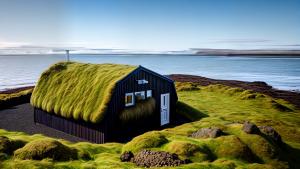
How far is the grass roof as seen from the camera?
1015 inches

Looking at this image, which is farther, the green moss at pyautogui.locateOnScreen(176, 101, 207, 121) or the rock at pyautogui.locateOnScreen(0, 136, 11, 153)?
the green moss at pyautogui.locateOnScreen(176, 101, 207, 121)

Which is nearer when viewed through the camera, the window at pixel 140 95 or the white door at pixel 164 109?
the window at pixel 140 95

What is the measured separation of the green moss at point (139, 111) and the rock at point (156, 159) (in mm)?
9250

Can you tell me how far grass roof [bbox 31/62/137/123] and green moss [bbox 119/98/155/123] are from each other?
2278mm

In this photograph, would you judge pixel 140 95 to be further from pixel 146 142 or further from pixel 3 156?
pixel 3 156

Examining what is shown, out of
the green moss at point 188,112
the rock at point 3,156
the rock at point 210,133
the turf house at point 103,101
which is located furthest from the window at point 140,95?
the rock at point 3,156

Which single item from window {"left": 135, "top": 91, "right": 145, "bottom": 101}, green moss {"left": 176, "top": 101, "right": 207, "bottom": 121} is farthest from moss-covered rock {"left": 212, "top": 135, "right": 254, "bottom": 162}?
green moss {"left": 176, "top": 101, "right": 207, "bottom": 121}

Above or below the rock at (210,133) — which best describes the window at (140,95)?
above

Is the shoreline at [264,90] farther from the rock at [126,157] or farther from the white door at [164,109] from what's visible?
the rock at [126,157]

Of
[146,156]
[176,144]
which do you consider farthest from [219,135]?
[146,156]

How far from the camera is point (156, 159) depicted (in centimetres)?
1634

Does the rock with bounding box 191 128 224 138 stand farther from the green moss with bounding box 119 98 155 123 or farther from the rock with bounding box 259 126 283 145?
the green moss with bounding box 119 98 155 123

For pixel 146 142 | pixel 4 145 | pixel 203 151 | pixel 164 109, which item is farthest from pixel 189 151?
pixel 164 109

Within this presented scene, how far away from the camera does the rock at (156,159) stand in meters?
16.0
